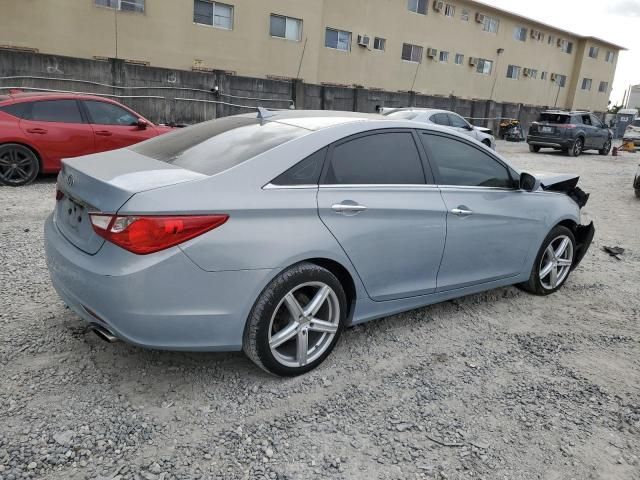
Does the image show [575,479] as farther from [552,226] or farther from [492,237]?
[552,226]

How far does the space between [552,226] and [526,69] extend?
3495cm

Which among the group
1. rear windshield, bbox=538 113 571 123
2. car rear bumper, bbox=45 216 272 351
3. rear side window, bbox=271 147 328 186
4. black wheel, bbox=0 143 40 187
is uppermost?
rear windshield, bbox=538 113 571 123

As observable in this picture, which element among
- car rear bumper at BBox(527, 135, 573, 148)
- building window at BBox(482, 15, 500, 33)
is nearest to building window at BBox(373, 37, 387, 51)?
building window at BBox(482, 15, 500, 33)

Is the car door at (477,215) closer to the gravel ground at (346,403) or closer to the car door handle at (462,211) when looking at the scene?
the car door handle at (462,211)

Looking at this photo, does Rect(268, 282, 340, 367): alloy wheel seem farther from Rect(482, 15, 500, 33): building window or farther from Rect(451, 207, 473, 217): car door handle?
Rect(482, 15, 500, 33): building window

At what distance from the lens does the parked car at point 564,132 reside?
19672mm

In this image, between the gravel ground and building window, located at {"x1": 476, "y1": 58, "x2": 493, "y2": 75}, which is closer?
the gravel ground

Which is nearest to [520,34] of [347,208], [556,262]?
[556,262]

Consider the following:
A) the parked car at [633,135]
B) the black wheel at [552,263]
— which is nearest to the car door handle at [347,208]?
the black wheel at [552,263]

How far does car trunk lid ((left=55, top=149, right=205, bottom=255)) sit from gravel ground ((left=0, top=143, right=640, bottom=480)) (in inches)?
32.3

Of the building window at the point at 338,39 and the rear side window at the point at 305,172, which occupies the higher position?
the building window at the point at 338,39

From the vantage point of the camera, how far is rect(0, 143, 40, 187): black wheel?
7.62 meters

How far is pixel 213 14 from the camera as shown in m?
19.8

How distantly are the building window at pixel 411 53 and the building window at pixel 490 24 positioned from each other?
613cm
